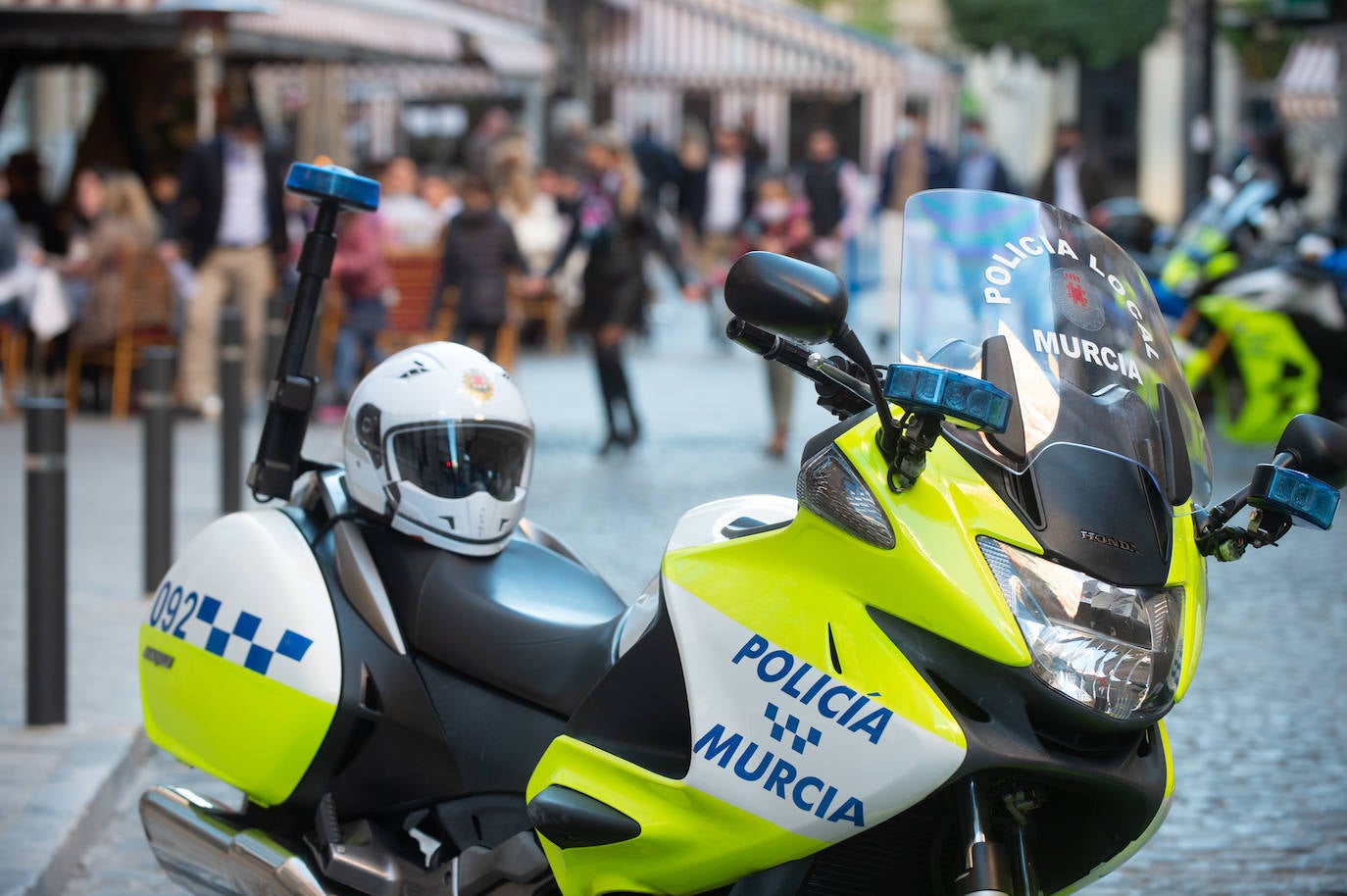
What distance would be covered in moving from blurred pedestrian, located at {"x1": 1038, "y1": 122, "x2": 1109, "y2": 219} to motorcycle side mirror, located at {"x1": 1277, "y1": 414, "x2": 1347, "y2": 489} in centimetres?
1588

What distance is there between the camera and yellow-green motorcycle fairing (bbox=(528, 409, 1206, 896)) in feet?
8.45

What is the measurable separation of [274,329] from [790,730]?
875cm

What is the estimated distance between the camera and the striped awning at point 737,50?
26.2 meters

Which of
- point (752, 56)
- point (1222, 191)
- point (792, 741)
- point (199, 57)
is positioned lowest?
point (792, 741)

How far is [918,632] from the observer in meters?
2.62

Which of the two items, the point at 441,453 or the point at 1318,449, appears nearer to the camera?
the point at 1318,449

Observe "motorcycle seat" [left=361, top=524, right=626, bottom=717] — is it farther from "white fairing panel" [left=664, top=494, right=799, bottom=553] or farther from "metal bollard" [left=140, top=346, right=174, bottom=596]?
"metal bollard" [left=140, top=346, right=174, bottom=596]

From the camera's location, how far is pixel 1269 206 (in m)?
13.6

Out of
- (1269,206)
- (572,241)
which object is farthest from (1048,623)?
(1269,206)

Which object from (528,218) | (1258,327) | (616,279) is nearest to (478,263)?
(616,279)

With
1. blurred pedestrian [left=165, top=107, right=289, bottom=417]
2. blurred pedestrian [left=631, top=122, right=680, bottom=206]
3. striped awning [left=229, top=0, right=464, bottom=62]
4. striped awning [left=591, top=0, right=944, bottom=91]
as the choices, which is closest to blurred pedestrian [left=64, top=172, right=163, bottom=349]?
blurred pedestrian [left=165, top=107, right=289, bottom=417]

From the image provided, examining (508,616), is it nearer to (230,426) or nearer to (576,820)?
(576,820)

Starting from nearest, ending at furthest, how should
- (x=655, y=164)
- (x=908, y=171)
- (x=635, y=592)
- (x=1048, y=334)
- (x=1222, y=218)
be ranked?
(x=1048, y=334) < (x=635, y=592) < (x=1222, y=218) < (x=908, y=171) < (x=655, y=164)

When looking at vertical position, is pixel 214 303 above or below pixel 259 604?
below
